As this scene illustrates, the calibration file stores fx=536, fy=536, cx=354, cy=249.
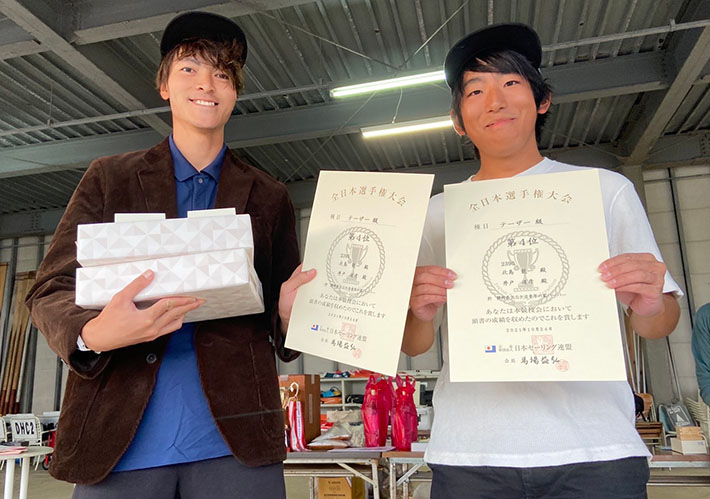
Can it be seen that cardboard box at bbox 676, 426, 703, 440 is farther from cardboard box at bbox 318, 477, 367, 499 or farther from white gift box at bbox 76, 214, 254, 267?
white gift box at bbox 76, 214, 254, 267

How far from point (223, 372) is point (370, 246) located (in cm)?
40

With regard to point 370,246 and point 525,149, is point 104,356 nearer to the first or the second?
point 370,246

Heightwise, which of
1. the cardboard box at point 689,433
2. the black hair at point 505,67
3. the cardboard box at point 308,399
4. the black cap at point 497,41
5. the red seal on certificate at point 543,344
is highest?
the black cap at point 497,41

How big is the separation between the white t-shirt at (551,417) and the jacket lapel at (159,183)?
726mm

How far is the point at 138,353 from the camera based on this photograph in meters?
1.08

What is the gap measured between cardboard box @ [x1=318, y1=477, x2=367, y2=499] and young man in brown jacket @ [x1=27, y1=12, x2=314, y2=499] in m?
2.69

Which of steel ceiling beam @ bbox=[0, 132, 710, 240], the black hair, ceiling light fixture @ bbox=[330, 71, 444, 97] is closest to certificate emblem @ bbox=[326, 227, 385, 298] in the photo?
the black hair

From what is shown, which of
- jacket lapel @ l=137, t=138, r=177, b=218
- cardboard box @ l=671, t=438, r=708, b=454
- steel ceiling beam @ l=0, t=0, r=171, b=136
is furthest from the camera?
steel ceiling beam @ l=0, t=0, r=171, b=136

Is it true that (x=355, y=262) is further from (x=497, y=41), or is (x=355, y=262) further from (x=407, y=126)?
(x=407, y=126)

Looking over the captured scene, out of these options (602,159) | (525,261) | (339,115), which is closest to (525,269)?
(525,261)

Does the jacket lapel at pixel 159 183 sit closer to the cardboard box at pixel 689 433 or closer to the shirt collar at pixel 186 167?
the shirt collar at pixel 186 167

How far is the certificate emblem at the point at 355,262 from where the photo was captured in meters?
1.07

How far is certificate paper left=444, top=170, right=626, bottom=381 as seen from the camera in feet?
3.03

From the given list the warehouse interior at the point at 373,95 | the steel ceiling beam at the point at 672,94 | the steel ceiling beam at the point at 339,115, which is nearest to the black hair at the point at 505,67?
the warehouse interior at the point at 373,95
